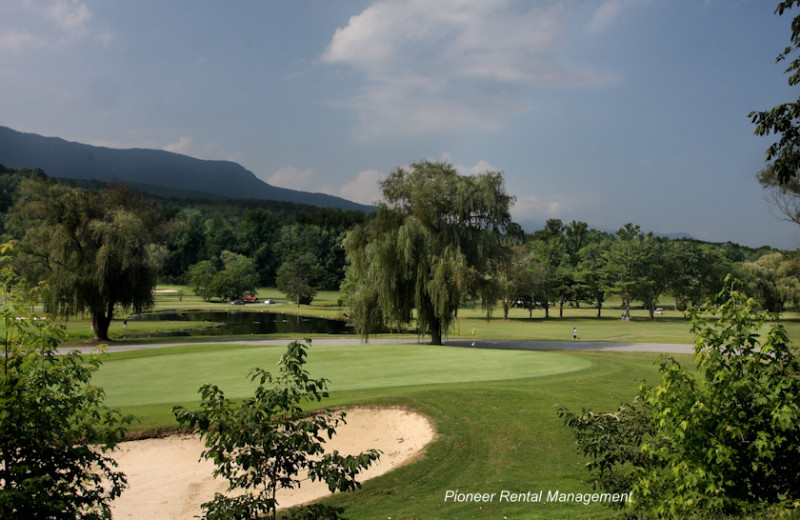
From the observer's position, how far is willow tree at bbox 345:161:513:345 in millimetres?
30766

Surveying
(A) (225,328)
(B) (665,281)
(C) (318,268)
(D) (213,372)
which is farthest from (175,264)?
(D) (213,372)

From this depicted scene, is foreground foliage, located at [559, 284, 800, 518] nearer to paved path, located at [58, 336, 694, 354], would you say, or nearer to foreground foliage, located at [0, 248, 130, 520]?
foreground foliage, located at [0, 248, 130, 520]

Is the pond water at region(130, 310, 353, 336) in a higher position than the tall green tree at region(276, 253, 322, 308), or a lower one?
lower

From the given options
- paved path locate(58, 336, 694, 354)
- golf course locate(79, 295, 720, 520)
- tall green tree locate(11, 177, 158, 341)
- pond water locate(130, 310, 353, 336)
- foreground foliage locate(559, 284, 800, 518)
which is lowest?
pond water locate(130, 310, 353, 336)

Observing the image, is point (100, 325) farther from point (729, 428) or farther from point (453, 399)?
point (729, 428)

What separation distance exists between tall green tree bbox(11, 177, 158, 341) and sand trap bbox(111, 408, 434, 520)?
2649 centimetres

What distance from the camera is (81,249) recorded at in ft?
112

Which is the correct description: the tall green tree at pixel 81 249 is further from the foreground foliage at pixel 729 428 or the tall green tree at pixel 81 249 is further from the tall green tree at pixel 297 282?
the tall green tree at pixel 297 282

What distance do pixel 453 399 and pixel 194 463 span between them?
21.6ft

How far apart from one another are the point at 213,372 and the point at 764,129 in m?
17.6

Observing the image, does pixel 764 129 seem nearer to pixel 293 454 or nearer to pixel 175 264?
pixel 293 454

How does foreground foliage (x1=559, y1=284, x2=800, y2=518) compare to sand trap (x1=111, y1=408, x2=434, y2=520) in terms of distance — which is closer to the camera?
foreground foliage (x1=559, y1=284, x2=800, y2=518)

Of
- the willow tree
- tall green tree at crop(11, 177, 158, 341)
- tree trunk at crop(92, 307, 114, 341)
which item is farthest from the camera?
tree trunk at crop(92, 307, 114, 341)

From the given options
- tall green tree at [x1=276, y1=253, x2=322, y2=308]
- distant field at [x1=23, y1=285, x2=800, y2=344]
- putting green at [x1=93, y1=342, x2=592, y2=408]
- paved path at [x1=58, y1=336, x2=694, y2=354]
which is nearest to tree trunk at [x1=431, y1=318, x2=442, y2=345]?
paved path at [x1=58, y1=336, x2=694, y2=354]
